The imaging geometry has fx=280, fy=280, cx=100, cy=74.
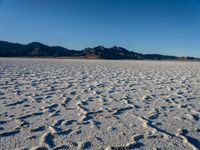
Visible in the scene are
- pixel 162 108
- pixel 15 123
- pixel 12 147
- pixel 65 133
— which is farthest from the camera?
pixel 162 108

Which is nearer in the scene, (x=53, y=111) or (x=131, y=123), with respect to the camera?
(x=131, y=123)

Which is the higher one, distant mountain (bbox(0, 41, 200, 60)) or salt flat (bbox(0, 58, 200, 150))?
salt flat (bbox(0, 58, 200, 150))

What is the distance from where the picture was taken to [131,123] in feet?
15.9

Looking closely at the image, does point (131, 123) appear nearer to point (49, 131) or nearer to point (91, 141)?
point (91, 141)

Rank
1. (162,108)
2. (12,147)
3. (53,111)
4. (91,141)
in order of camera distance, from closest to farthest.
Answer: (12,147)
(91,141)
(53,111)
(162,108)

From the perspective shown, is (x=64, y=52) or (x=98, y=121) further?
(x=64, y=52)

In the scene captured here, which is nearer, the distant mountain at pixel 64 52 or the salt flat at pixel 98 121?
the salt flat at pixel 98 121

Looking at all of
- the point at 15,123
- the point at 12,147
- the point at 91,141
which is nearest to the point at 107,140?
the point at 91,141

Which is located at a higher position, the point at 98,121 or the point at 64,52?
the point at 98,121

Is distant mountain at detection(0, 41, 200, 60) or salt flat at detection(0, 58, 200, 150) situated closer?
salt flat at detection(0, 58, 200, 150)

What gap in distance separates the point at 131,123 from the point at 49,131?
1.44m

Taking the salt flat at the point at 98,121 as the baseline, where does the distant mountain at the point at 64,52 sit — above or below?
below

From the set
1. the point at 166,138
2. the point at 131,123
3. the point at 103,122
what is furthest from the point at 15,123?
the point at 166,138

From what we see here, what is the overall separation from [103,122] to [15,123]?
1490mm
